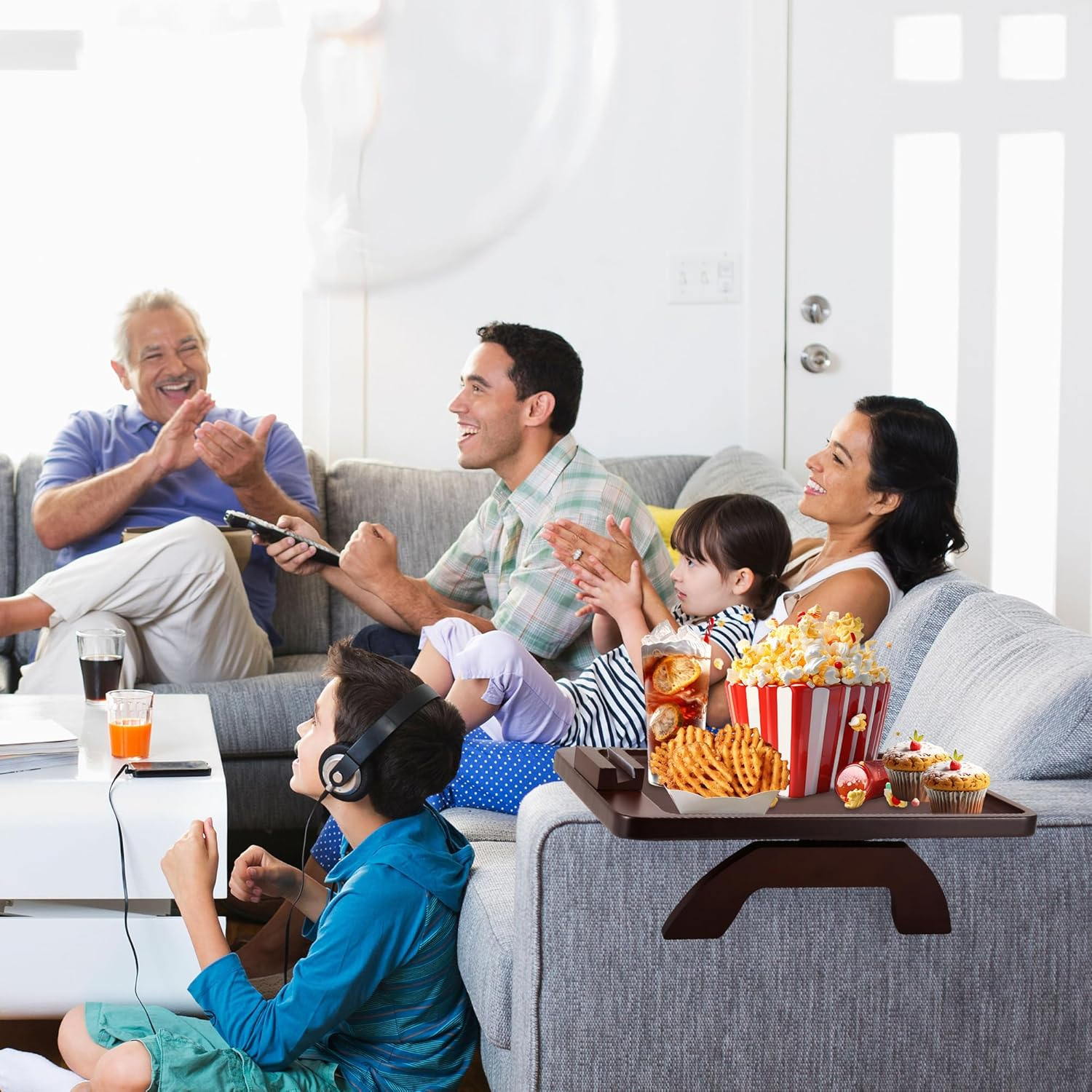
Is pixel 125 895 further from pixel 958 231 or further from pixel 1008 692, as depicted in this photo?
pixel 958 231

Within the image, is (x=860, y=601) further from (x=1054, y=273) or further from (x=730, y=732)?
(x=1054, y=273)

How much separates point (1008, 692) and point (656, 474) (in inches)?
68.3

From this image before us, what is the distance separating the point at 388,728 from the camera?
1.27m

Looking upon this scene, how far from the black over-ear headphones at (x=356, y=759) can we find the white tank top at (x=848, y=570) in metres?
0.59

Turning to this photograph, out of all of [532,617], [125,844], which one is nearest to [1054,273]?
[532,617]

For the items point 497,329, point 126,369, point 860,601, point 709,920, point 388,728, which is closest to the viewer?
point 709,920

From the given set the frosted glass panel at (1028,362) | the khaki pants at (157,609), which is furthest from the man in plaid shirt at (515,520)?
the frosted glass panel at (1028,362)

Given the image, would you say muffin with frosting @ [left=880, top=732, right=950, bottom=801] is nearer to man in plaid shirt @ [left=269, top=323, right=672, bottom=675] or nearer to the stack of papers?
the stack of papers

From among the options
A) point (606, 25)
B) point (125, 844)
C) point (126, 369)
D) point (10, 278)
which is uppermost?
point (606, 25)

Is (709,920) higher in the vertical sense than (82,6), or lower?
lower

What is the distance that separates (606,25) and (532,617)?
5.44ft

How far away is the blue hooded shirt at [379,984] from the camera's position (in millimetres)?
1187

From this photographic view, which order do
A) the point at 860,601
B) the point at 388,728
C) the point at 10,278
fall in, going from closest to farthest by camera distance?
the point at 388,728 → the point at 860,601 → the point at 10,278

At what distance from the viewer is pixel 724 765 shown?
3.50 ft
